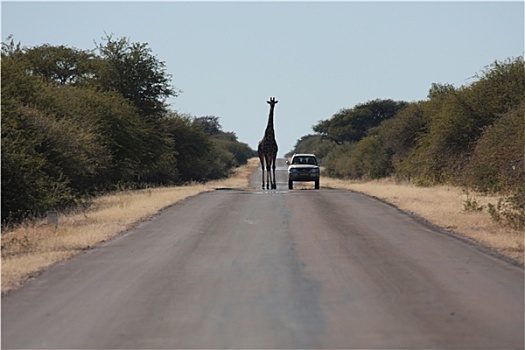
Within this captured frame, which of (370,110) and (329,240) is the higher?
(370,110)

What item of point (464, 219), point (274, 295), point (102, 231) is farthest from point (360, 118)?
point (274, 295)

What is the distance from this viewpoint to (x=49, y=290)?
12.5 meters

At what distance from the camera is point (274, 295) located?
1184cm

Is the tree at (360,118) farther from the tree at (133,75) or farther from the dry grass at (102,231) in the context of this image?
the dry grass at (102,231)

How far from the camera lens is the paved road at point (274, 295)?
A: 9.48m

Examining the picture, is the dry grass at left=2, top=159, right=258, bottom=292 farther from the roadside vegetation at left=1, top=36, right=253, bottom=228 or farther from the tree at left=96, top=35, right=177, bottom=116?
the tree at left=96, top=35, right=177, bottom=116

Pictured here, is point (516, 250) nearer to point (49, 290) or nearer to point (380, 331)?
point (380, 331)

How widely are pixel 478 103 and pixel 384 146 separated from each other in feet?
72.4

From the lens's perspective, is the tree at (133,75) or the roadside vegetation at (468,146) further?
the tree at (133,75)

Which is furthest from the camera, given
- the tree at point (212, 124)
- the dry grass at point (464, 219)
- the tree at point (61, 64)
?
the tree at point (212, 124)

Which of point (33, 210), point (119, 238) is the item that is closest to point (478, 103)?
point (33, 210)

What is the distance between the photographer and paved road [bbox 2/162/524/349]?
9484 millimetres

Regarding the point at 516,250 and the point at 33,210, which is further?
the point at 33,210

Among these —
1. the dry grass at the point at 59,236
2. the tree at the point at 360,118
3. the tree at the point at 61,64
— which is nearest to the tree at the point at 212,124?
the tree at the point at 360,118
